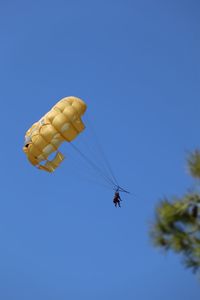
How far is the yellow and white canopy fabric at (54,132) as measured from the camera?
26.1 m

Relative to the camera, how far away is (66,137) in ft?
88.4

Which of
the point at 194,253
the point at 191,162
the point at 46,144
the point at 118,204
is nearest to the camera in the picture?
the point at 194,253

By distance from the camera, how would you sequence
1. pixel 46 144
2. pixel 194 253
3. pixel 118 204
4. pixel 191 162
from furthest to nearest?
1. pixel 118 204
2. pixel 46 144
3. pixel 191 162
4. pixel 194 253

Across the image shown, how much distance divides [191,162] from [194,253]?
68.3 inches

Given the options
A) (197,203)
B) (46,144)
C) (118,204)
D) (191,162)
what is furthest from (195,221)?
(118,204)

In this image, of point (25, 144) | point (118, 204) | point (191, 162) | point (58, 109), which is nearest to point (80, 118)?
point (58, 109)

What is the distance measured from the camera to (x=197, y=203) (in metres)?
9.39

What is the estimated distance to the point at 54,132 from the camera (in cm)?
2619

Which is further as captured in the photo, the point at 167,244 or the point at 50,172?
the point at 50,172

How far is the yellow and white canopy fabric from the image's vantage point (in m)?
26.1

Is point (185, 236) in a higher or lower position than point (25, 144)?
lower

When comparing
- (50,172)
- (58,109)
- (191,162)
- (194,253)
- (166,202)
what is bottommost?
(194,253)

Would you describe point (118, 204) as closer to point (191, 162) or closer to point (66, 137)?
point (66, 137)

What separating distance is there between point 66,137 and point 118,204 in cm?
468
